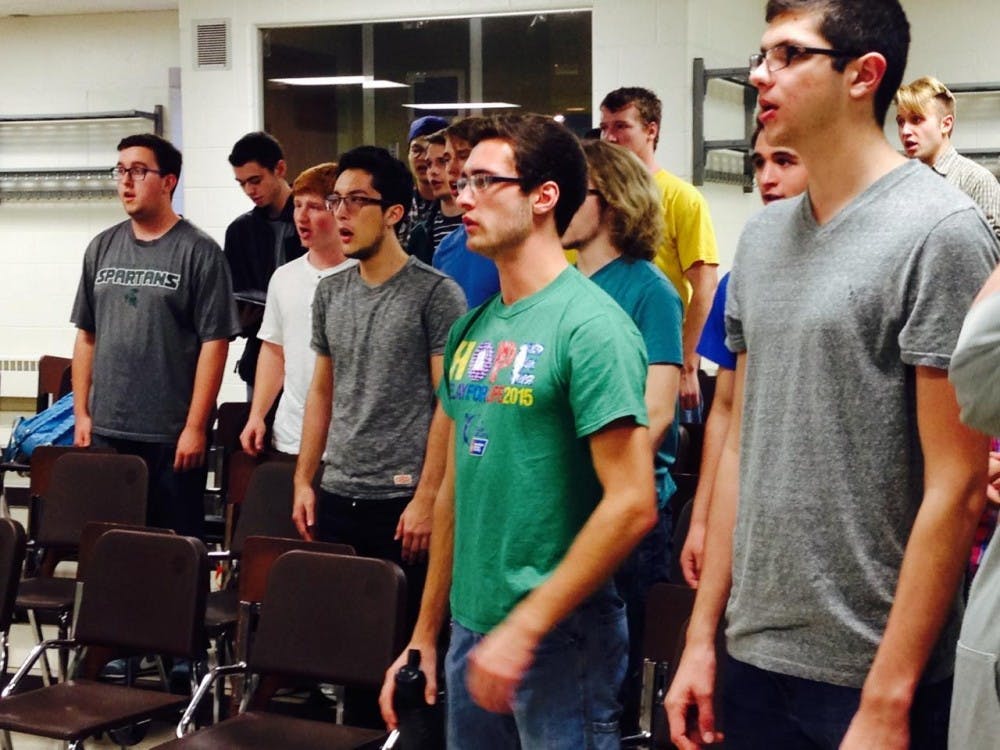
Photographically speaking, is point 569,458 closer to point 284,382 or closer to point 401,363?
point 401,363

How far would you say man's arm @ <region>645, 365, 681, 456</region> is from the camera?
2.73 meters

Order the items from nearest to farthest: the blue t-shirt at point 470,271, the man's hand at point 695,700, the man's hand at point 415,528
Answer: the man's hand at point 695,700
the man's hand at point 415,528
the blue t-shirt at point 470,271

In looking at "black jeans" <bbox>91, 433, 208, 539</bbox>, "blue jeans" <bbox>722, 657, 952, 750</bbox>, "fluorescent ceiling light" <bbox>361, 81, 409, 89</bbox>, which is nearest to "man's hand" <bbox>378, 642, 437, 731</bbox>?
"blue jeans" <bbox>722, 657, 952, 750</bbox>

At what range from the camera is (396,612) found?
292 centimetres

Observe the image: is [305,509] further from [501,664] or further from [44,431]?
[44,431]

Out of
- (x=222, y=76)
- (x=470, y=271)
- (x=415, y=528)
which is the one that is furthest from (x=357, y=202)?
(x=222, y=76)

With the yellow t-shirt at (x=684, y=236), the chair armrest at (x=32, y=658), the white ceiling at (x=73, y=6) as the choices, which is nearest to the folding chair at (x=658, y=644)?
the chair armrest at (x=32, y=658)

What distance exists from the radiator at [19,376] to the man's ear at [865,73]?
7290mm

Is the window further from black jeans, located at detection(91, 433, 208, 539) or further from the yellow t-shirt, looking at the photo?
black jeans, located at detection(91, 433, 208, 539)

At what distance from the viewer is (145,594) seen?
326 centimetres

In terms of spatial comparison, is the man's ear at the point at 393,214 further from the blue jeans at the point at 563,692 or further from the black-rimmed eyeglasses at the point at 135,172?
the blue jeans at the point at 563,692

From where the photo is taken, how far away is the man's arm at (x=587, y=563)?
70.9 inches

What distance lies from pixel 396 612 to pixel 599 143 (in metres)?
1.08

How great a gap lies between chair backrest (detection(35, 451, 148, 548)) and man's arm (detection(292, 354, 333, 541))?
752 millimetres
